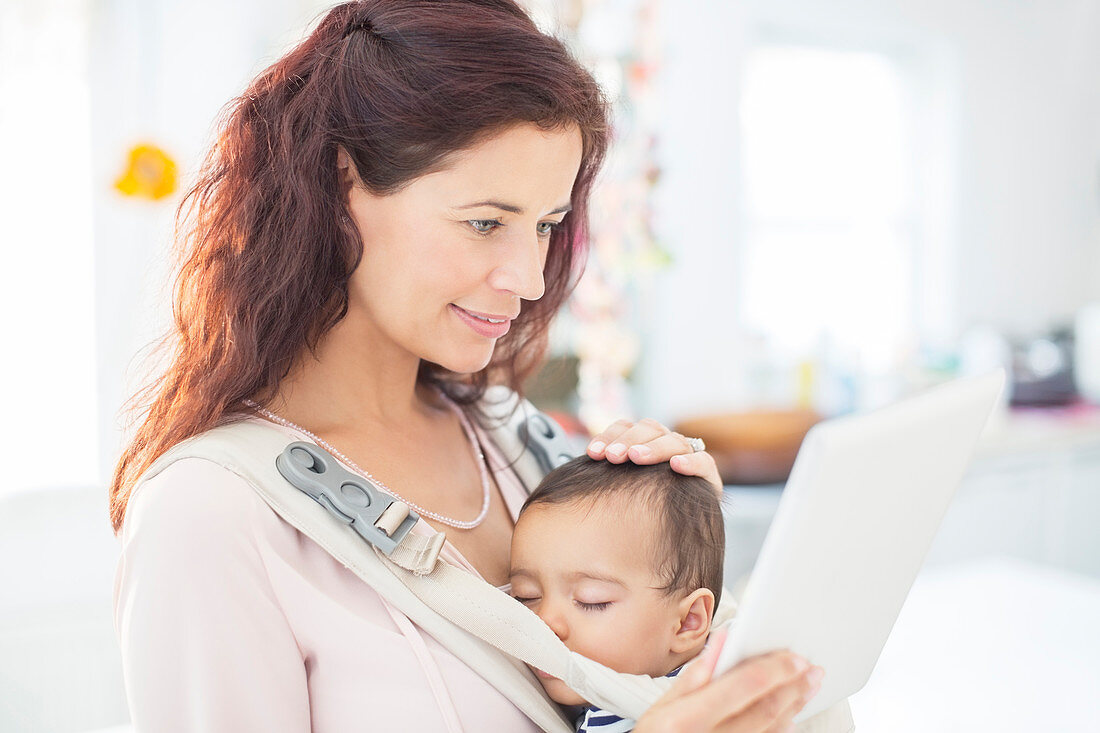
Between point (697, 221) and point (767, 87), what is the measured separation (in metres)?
0.67

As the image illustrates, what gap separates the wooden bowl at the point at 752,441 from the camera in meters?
2.60

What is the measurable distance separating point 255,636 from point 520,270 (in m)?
0.44

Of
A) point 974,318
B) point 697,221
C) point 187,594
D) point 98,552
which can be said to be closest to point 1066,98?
point 974,318

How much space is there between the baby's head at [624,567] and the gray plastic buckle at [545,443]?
0.22 meters

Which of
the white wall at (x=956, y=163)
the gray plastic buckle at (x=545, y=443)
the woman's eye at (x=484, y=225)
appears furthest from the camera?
the white wall at (x=956, y=163)

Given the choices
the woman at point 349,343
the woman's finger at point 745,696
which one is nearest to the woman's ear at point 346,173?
the woman at point 349,343

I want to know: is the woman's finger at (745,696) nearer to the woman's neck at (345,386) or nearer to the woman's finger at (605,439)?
the woman's finger at (605,439)

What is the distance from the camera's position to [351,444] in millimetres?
1074

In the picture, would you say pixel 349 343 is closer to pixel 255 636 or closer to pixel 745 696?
pixel 255 636

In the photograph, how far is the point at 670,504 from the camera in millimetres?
1029

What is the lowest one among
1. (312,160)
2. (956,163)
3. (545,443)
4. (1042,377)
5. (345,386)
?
(1042,377)

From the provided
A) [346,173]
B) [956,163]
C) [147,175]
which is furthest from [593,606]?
[956,163]

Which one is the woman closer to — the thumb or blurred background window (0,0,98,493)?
the thumb

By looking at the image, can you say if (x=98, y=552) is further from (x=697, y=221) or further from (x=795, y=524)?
(x=697, y=221)
